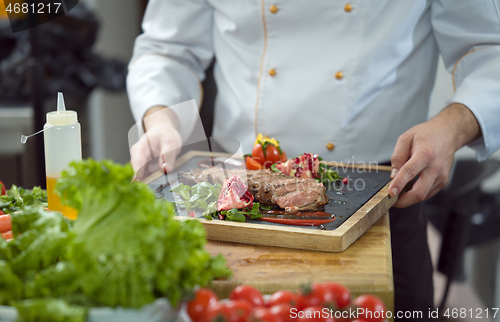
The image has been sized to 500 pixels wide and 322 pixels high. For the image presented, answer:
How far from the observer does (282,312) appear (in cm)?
57

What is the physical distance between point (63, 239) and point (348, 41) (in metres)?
1.09

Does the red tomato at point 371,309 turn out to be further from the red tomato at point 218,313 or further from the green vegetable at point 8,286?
the green vegetable at point 8,286

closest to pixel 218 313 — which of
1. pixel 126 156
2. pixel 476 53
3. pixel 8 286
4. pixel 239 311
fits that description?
pixel 239 311

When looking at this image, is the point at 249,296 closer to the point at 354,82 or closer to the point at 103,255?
the point at 103,255

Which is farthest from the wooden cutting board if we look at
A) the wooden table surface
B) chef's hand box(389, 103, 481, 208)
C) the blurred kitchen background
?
the blurred kitchen background

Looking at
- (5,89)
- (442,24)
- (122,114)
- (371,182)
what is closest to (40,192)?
(371,182)

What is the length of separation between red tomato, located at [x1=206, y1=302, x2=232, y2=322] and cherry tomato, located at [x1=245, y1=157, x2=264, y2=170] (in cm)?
85

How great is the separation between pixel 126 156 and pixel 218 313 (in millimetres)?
Answer: 2859

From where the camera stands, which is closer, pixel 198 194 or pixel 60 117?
pixel 60 117

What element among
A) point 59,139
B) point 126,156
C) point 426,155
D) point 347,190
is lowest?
point 126,156

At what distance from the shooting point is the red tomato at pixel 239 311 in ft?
1.85

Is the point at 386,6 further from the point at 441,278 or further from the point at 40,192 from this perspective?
the point at 441,278

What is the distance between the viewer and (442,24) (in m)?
1.46

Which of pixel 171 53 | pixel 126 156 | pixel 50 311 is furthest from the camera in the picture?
pixel 126 156
